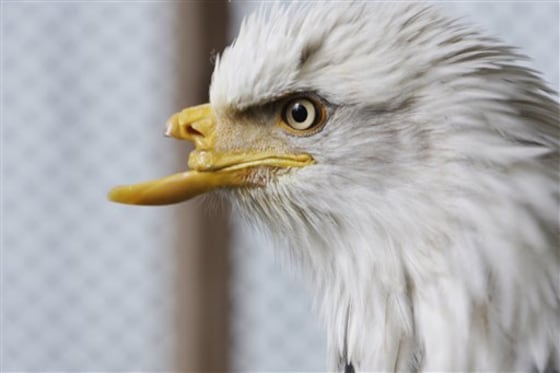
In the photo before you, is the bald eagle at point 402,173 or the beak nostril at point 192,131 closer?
the bald eagle at point 402,173

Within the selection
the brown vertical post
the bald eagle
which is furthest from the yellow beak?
the brown vertical post

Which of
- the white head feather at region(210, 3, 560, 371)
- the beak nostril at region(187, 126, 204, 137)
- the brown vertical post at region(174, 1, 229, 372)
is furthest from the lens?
the brown vertical post at region(174, 1, 229, 372)

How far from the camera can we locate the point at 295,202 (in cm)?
147

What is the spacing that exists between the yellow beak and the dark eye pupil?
2.2 inches

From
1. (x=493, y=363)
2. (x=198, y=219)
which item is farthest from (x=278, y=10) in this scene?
(x=198, y=219)

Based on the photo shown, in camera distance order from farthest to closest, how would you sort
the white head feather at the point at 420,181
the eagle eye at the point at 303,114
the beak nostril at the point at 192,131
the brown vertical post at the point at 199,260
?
the brown vertical post at the point at 199,260 → the beak nostril at the point at 192,131 → the eagle eye at the point at 303,114 → the white head feather at the point at 420,181

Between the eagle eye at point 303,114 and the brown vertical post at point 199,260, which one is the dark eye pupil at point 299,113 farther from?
the brown vertical post at point 199,260

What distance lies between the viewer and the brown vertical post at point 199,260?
254 cm

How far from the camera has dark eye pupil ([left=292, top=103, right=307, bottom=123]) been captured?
141 cm

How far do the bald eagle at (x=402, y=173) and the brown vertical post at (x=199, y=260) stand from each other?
3.44 ft

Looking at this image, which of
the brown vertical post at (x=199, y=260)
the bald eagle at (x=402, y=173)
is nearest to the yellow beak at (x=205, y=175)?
the bald eagle at (x=402, y=173)

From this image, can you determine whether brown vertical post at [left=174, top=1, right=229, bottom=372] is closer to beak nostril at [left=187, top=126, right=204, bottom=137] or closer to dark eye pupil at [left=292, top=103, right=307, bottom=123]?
beak nostril at [left=187, top=126, right=204, bottom=137]

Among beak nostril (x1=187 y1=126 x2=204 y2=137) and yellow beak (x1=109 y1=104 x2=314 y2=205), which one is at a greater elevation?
beak nostril (x1=187 y1=126 x2=204 y2=137)

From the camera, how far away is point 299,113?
1417 millimetres
